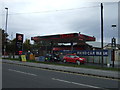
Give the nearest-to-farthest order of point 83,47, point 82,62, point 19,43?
point 82,62 < point 19,43 < point 83,47

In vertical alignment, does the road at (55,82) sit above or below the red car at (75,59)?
below

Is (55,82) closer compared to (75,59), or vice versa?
(55,82)

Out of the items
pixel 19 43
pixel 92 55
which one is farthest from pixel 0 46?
pixel 92 55

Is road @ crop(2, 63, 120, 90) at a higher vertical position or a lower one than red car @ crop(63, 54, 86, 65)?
lower

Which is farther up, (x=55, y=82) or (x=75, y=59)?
(x=75, y=59)

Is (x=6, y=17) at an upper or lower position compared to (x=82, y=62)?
upper

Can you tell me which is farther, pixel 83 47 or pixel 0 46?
pixel 83 47

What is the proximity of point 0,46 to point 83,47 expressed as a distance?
27.1 metres

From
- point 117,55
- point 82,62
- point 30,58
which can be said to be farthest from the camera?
point 117,55

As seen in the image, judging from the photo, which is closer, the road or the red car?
the road

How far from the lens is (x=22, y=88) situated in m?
8.39

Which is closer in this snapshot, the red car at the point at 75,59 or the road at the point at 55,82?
the road at the point at 55,82

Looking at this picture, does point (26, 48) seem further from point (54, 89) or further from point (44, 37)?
point (54, 89)

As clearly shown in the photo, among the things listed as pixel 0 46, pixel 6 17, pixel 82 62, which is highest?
pixel 6 17
